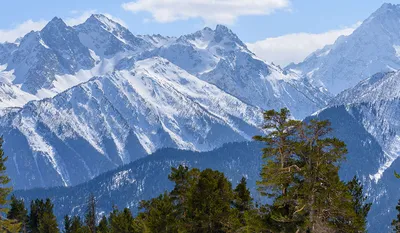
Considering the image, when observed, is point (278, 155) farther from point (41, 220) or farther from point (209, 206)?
point (41, 220)

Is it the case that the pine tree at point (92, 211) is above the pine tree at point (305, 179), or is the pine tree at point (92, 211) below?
above

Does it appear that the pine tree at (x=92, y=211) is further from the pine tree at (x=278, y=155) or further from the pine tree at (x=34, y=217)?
the pine tree at (x=278, y=155)

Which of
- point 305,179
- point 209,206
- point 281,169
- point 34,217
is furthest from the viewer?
point 34,217

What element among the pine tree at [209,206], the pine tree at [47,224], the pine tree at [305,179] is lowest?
the pine tree at [305,179]

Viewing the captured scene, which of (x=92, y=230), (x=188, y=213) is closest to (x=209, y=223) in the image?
(x=188, y=213)

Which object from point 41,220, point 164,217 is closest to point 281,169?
point 164,217

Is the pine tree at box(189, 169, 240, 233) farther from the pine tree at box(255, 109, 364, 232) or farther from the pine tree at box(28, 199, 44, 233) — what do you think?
the pine tree at box(28, 199, 44, 233)

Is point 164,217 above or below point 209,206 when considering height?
above

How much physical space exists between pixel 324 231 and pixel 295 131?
584cm

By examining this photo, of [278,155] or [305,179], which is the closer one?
[305,179]

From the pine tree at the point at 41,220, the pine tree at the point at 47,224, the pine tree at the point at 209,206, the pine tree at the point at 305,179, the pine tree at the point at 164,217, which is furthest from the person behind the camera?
the pine tree at the point at 41,220

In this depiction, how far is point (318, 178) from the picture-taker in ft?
127

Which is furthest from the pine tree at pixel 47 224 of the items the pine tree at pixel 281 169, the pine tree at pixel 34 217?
the pine tree at pixel 281 169

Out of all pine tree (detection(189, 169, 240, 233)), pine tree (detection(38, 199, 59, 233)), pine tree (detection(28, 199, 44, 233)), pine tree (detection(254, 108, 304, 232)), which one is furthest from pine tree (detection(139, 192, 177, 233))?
pine tree (detection(28, 199, 44, 233))
